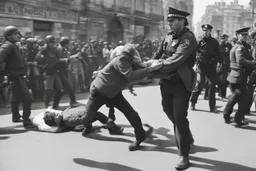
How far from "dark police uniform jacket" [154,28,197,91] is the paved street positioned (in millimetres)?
1138

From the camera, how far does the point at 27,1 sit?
13352 millimetres

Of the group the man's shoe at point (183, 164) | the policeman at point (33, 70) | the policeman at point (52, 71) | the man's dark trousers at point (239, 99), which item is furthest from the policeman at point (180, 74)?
the policeman at point (33, 70)

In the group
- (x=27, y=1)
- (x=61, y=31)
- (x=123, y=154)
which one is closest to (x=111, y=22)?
(x=61, y=31)

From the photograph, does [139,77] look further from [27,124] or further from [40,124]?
[27,124]

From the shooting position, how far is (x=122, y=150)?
4.44 metres

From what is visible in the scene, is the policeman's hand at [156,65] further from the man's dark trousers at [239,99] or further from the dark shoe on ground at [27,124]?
the dark shoe on ground at [27,124]

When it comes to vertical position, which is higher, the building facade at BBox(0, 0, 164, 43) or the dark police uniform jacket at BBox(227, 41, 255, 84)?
the building facade at BBox(0, 0, 164, 43)

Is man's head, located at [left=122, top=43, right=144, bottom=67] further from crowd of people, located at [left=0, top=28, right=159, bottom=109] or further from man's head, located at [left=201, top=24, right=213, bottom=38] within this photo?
man's head, located at [left=201, top=24, right=213, bottom=38]

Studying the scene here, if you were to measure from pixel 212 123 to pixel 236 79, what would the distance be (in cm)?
102

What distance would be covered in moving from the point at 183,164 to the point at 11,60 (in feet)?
12.6

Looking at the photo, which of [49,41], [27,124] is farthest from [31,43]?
[27,124]

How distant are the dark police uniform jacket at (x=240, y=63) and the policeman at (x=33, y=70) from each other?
5.70m

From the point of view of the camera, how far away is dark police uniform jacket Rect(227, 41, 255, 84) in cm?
551

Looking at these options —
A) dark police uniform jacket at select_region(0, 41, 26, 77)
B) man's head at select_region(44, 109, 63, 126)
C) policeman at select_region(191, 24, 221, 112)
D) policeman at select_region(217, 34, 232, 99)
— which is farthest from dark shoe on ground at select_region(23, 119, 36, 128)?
policeman at select_region(217, 34, 232, 99)
